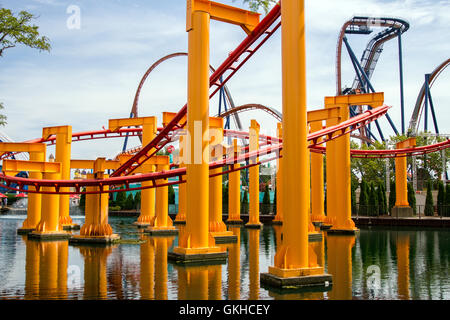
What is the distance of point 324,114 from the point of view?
20.0 m

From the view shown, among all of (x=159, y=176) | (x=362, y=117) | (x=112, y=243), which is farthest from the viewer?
(x=362, y=117)

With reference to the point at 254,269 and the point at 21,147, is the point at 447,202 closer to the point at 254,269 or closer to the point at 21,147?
the point at 254,269

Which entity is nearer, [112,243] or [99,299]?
[99,299]

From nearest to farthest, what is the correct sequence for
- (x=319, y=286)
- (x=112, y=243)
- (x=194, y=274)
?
(x=319, y=286)
(x=194, y=274)
(x=112, y=243)

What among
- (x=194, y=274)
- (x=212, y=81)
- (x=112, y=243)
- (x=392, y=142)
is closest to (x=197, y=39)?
(x=212, y=81)

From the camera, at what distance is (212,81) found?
46.9 feet

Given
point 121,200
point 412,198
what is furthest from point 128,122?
point 121,200

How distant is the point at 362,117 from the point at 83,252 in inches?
479

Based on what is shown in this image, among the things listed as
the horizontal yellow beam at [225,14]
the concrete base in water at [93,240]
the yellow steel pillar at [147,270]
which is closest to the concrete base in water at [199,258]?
the yellow steel pillar at [147,270]

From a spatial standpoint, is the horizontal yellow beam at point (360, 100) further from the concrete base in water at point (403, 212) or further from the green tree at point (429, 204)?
the green tree at point (429, 204)

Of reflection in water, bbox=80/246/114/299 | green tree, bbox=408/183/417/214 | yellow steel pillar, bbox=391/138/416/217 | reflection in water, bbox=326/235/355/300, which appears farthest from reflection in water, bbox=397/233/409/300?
green tree, bbox=408/183/417/214

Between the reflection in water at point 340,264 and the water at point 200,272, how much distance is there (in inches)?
0.7

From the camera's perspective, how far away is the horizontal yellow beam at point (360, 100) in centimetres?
2164
